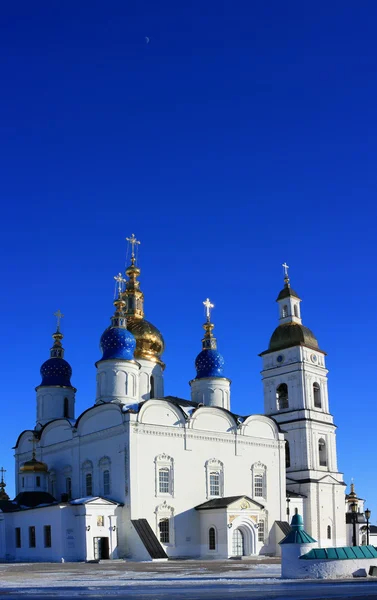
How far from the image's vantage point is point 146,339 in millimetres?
39969

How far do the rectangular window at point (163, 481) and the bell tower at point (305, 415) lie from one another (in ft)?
30.3

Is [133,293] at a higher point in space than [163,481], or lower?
higher

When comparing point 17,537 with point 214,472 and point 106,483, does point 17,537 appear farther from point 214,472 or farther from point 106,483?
point 214,472

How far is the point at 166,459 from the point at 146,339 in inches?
344

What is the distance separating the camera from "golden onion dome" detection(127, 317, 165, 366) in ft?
130

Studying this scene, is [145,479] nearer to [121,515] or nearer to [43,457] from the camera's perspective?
[121,515]

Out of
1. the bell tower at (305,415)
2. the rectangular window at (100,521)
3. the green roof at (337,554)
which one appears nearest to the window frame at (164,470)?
the rectangular window at (100,521)

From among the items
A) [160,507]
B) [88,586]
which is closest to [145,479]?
[160,507]

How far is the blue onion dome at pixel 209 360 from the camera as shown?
40.0m

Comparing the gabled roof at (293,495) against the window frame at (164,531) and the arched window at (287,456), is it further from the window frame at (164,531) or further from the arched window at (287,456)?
the window frame at (164,531)

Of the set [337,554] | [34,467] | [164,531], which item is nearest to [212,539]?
[164,531]

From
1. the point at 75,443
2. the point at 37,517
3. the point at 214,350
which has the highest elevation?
the point at 214,350

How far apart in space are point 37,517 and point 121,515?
4.24 m

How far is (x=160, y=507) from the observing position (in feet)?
105
